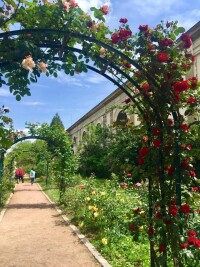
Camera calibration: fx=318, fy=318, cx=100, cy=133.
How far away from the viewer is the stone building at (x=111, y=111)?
1565 centimetres

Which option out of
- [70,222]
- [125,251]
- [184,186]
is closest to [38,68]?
[184,186]

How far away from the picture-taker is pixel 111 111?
84.1 feet

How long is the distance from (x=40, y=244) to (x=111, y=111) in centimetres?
1936

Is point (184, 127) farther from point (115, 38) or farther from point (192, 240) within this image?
point (115, 38)

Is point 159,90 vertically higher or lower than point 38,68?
lower

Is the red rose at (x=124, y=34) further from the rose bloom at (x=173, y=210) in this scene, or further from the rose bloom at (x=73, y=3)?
the rose bloom at (x=173, y=210)

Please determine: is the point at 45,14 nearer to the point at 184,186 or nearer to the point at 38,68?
the point at 38,68

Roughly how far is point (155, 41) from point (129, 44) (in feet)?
1.07

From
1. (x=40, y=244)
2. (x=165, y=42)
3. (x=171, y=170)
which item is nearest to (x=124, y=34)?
(x=165, y=42)

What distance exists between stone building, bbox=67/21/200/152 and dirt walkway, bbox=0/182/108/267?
23.7 feet

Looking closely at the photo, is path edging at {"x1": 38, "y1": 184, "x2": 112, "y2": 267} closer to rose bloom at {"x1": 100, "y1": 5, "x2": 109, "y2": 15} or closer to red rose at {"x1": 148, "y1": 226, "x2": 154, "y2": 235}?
red rose at {"x1": 148, "y1": 226, "x2": 154, "y2": 235}

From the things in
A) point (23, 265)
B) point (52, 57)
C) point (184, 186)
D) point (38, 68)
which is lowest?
point (23, 265)

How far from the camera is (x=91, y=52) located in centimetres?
397

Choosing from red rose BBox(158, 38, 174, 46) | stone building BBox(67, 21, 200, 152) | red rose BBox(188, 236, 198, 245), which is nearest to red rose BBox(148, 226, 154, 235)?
red rose BBox(188, 236, 198, 245)
